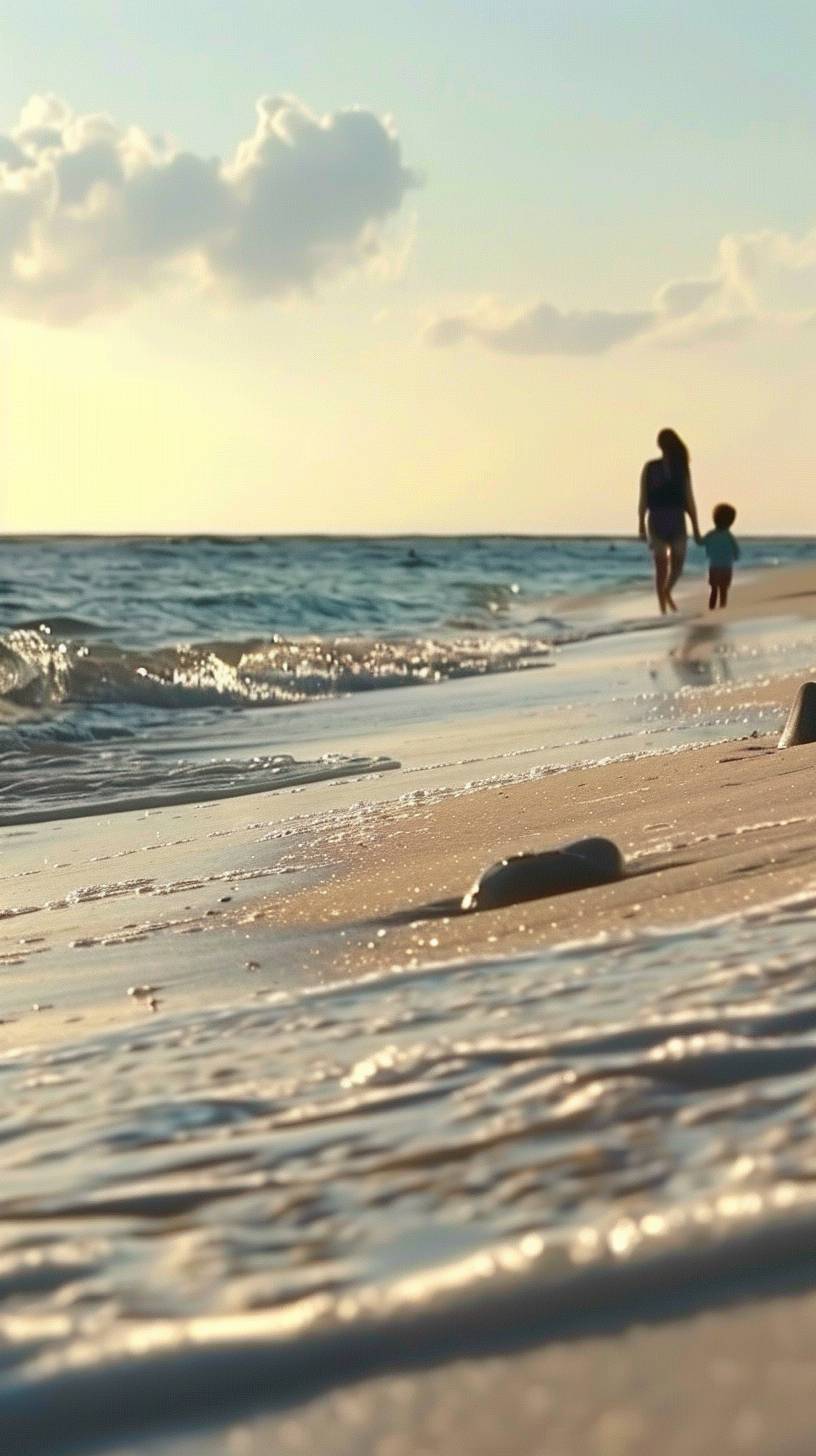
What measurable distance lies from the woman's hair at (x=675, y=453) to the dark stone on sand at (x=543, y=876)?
12.0 m

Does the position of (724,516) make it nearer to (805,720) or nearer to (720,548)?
(720,548)

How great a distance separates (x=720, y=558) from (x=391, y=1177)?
1451 cm

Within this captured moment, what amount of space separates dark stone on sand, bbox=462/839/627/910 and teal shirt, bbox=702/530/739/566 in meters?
13.0

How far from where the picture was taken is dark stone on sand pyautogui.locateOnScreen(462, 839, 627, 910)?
2.45m

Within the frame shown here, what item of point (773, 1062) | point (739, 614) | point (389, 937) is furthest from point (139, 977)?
point (739, 614)

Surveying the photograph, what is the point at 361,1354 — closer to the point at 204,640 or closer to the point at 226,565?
the point at 204,640

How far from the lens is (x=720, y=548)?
50.6 ft

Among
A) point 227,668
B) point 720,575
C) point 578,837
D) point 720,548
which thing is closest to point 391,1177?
point 578,837

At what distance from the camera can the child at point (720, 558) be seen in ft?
50.2

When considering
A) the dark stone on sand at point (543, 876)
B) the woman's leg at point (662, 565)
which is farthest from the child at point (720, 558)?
the dark stone on sand at point (543, 876)

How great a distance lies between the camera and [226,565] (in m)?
30.8

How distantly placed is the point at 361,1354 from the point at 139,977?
1441mm

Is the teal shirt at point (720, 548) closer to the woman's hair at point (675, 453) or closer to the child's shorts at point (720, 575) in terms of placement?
the child's shorts at point (720, 575)

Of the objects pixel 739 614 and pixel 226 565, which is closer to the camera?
pixel 739 614
